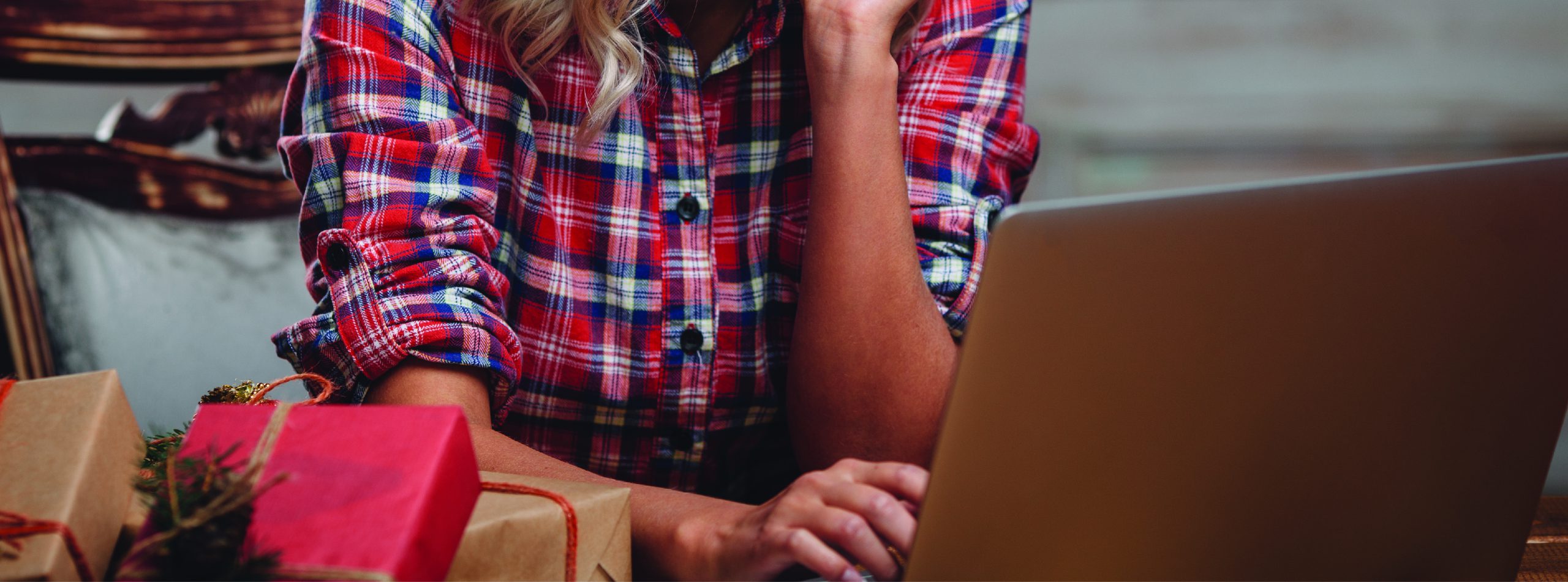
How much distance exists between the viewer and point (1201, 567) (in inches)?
16.1

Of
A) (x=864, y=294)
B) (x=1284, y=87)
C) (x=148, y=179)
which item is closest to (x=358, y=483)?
(x=864, y=294)

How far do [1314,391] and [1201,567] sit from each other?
0.09 meters

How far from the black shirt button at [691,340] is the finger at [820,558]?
0.40 metres

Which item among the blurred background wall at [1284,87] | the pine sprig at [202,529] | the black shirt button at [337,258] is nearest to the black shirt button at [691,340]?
the black shirt button at [337,258]

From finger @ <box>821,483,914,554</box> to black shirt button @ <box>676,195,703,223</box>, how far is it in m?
0.43

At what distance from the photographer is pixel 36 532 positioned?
13.8 inches

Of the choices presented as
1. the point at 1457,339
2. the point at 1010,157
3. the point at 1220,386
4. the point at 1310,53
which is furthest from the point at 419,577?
the point at 1310,53

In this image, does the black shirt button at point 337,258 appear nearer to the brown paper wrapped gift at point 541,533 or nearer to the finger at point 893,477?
the brown paper wrapped gift at point 541,533

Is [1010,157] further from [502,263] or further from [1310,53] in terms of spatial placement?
[1310,53]

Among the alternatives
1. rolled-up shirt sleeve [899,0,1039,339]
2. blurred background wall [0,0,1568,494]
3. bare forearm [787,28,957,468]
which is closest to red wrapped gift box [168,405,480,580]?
bare forearm [787,28,957,468]

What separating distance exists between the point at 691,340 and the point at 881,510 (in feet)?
1.36

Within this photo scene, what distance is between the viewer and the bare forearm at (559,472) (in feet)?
1.77

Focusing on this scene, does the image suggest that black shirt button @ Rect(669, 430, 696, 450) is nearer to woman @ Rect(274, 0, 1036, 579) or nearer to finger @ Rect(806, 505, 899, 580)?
woman @ Rect(274, 0, 1036, 579)

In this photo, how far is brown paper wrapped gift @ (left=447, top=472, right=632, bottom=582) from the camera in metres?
0.40
